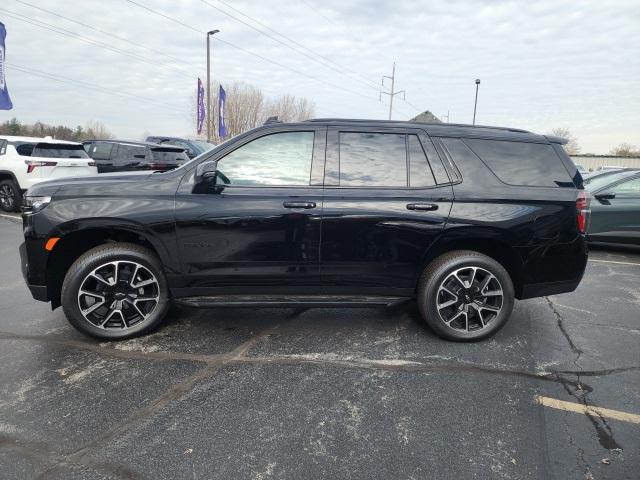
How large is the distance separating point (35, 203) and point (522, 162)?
4060 millimetres

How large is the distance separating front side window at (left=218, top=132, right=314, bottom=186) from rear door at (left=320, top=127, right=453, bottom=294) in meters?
0.21

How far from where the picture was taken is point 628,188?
25.6 ft

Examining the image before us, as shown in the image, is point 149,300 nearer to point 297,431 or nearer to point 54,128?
point 297,431

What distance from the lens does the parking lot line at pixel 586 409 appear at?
9.23 feet

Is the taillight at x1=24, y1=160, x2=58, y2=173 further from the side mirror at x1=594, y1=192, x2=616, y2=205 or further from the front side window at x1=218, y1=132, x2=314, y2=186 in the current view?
the side mirror at x1=594, y1=192, x2=616, y2=205

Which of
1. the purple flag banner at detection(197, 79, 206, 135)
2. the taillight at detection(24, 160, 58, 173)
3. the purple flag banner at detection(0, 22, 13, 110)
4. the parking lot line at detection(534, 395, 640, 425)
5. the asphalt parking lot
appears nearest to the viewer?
the asphalt parking lot

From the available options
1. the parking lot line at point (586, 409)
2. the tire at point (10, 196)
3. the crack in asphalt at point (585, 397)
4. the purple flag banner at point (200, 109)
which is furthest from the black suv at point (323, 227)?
the purple flag banner at point (200, 109)

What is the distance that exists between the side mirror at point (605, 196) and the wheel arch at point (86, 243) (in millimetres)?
7315

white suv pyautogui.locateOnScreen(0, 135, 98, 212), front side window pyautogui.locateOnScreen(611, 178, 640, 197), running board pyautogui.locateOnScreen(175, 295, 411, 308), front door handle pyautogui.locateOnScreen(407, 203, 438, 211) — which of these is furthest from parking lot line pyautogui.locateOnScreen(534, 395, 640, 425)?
white suv pyautogui.locateOnScreen(0, 135, 98, 212)

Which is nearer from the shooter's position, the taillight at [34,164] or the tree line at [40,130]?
the taillight at [34,164]

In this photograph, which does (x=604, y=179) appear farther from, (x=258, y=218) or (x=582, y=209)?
(x=258, y=218)

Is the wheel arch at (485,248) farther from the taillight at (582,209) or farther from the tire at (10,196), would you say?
the tire at (10,196)

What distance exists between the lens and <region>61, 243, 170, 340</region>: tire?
3639 millimetres

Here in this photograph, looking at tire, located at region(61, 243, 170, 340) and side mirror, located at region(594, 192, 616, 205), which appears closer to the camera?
tire, located at region(61, 243, 170, 340)
